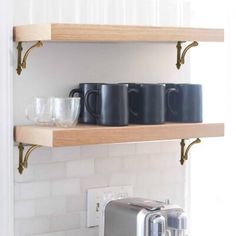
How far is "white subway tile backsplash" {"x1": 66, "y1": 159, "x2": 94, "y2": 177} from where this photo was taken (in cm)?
222

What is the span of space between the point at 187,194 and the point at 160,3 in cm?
71

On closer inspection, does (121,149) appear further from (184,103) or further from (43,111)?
(43,111)

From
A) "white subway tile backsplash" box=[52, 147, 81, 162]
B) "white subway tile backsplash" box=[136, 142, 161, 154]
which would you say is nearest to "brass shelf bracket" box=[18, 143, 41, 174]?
"white subway tile backsplash" box=[52, 147, 81, 162]

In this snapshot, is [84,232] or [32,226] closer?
[32,226]

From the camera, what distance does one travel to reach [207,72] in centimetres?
258

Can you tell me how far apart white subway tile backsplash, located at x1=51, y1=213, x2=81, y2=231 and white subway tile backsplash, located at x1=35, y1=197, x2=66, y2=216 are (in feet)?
0.06

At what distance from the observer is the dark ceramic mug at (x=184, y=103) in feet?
7.31

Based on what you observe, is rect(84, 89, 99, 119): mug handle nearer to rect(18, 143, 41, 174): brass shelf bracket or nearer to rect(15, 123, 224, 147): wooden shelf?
rect(15, 123, 224, 147): wooden shelf

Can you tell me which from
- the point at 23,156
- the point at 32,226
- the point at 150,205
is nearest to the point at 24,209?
the point at 32,226

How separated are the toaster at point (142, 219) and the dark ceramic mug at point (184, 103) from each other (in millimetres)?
306

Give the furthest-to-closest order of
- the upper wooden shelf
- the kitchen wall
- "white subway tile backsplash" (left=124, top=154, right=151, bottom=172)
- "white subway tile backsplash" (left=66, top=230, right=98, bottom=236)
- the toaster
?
1. "white subway tile backsplash" (left=124, top=154, right=151, bottom=172)
2. "white subway tile backsplash" (left=66, top=230, right=98, bottom=236)
3. the kitchen wall
4. the toaster
5. the upper wooden shelf

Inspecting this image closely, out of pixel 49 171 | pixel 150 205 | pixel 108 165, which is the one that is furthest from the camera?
pixel 108 165

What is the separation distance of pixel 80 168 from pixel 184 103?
1.33ft

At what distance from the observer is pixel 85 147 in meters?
2.25
